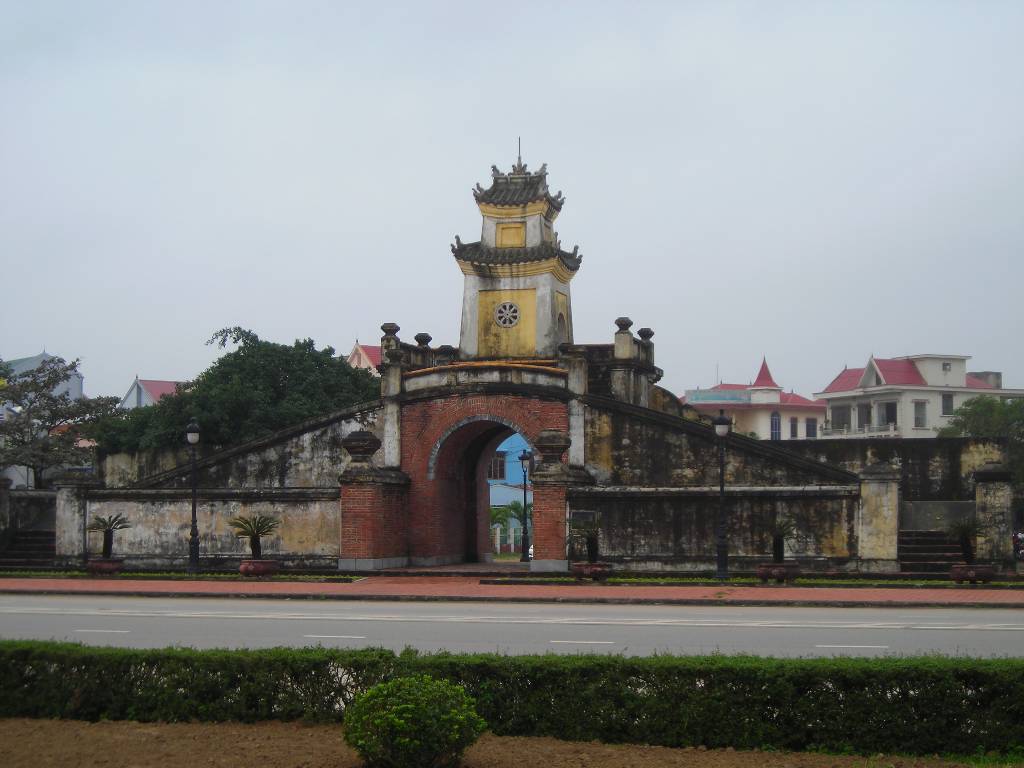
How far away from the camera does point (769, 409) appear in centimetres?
8544

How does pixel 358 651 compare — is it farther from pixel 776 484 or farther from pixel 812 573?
pixel 776 484

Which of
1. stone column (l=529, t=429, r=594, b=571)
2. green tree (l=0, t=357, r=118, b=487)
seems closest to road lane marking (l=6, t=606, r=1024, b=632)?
stone column (l=529, t=429, r=594, b=571)

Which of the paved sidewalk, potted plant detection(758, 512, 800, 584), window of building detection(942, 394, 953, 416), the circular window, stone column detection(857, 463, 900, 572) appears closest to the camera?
the paved sidewalk

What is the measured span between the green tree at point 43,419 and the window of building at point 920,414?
147 feet

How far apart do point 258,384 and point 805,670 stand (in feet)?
114

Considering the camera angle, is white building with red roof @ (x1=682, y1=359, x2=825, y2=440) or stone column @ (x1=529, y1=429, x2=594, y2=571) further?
white building with red roof @ (x1=682, y1=359, x2=825, y2=440)

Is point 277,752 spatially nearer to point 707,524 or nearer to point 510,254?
point 707,524

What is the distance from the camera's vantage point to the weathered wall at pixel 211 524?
29.8 m

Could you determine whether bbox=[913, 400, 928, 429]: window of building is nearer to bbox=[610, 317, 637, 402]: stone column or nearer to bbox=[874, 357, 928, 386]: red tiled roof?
bbox=[874, 357, 928, 386]: red tiled roof

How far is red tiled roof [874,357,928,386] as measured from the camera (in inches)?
2766

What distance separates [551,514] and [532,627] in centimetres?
1068

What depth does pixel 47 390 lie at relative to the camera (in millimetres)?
45562

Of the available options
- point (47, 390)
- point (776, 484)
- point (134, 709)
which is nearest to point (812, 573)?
point (776, 484)

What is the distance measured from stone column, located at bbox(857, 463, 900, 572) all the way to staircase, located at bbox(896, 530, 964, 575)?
10.2 inches
